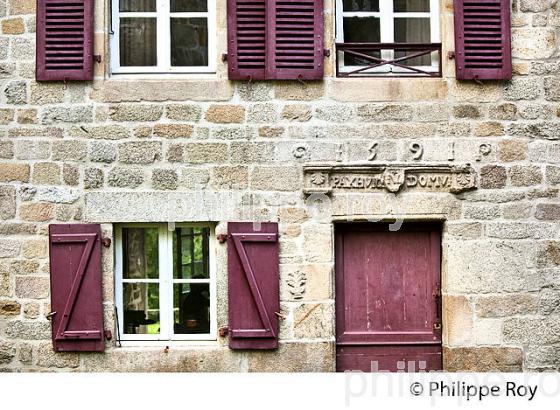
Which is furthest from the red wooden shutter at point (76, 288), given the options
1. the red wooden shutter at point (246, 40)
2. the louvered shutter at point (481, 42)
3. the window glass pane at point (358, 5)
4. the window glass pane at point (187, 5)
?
the louvered shutter at point (481, 42)

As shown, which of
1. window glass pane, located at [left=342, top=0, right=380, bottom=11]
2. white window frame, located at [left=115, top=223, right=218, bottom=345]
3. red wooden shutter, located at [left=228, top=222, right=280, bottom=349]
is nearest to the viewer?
red wooden shutter, located at [left=228, top=222, right=280, bottom=349]

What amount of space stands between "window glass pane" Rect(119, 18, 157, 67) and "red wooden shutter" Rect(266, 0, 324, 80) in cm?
97

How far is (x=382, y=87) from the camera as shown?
817cm

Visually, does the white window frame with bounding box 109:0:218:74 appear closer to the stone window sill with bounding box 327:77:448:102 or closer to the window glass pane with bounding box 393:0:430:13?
the stone window sill with bounding box 327:77:448:102

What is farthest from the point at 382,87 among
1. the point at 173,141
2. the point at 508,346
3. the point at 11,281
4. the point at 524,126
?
the point at 11,281

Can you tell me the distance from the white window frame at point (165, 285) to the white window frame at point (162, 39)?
1.24 m

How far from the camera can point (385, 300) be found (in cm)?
832

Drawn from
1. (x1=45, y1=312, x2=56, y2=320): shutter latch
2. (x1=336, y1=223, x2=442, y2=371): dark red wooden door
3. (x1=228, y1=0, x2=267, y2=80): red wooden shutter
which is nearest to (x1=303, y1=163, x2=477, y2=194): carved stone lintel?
(x1=336, y1=223, x2=442, y2=371): dark red wooden door

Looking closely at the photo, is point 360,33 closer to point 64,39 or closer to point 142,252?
point 64,39

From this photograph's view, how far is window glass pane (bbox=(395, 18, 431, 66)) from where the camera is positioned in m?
8.39

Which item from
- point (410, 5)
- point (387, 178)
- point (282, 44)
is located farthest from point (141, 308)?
point (410, 5)

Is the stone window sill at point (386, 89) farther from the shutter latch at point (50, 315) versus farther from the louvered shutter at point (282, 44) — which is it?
the shutter latch at point (50, 315)

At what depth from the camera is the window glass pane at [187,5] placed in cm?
836

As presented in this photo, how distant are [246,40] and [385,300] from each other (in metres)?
2.36
